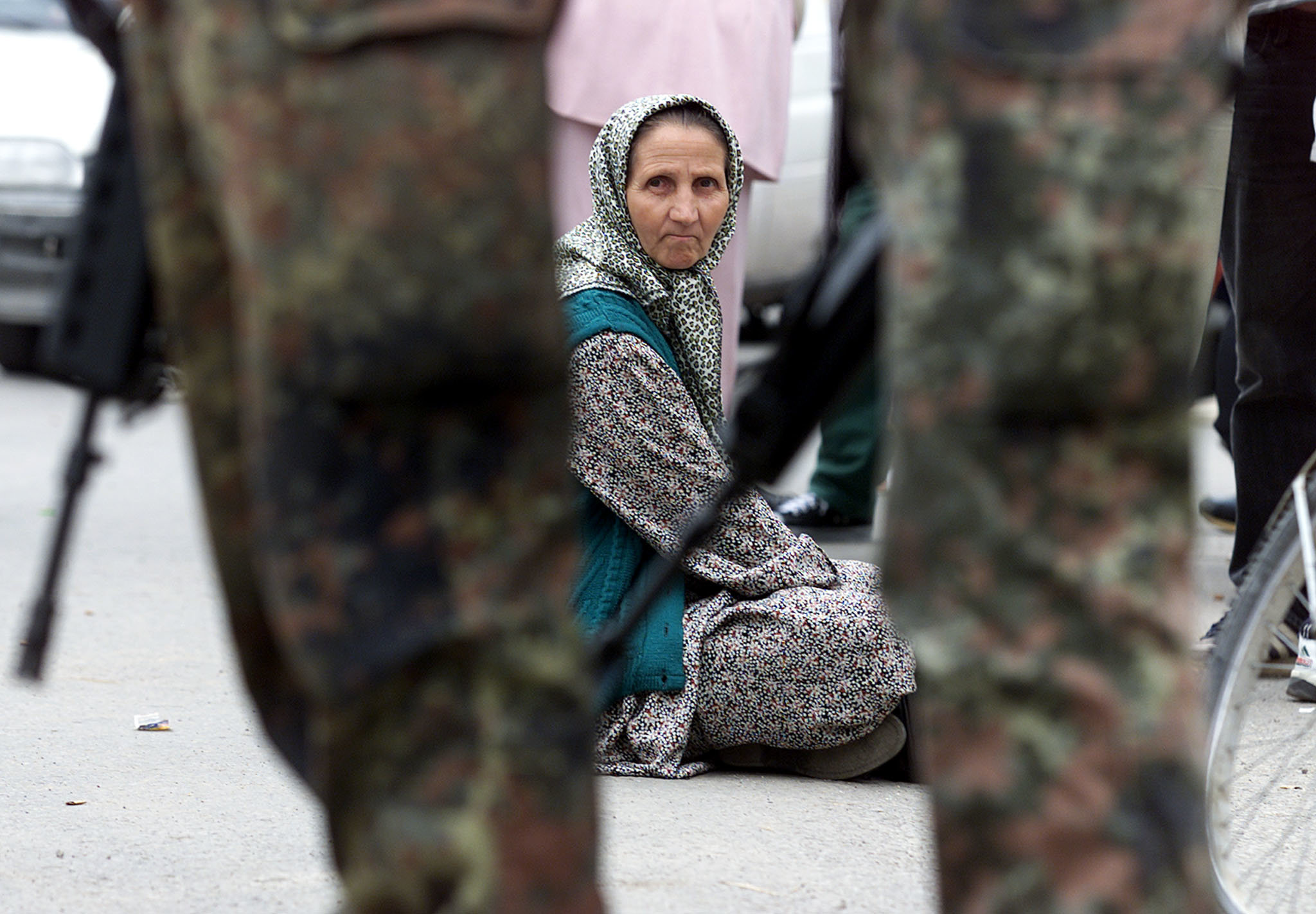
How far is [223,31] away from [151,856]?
1507mm

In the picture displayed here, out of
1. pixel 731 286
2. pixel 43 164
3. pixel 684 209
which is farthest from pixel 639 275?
pixel 43 164

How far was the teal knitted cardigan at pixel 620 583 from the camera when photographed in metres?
2.71

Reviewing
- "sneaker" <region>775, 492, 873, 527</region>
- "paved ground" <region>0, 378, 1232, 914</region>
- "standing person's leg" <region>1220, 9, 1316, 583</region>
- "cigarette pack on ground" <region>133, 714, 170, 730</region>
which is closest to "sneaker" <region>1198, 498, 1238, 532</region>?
"sneaker" <region>775, 492, 873, 527</region>

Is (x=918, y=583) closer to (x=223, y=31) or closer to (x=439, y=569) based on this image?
(x=439, y=569)

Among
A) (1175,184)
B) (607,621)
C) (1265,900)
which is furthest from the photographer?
(607,621)

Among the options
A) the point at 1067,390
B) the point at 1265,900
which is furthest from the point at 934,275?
the point at 1265,900

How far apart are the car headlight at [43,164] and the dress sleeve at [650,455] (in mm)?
4204

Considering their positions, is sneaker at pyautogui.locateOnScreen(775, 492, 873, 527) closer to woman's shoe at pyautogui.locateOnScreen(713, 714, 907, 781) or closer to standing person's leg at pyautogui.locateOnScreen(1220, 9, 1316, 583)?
standing person's leg at pyautogui.locateOnScreen(1220, 9, 1316, 583)

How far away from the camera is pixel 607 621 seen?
2.68m

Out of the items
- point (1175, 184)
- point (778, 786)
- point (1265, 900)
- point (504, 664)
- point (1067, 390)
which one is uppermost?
point (1175, 184)

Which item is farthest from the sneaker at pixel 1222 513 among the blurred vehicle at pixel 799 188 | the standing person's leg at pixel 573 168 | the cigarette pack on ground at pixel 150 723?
the cigarette pack on ground at pixel 150 723

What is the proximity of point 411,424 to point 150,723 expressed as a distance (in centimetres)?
205

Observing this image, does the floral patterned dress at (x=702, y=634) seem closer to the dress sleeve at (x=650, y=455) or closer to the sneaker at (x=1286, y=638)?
the dress sleeve at (x=650, y=455)

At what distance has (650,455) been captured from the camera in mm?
2705
